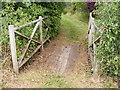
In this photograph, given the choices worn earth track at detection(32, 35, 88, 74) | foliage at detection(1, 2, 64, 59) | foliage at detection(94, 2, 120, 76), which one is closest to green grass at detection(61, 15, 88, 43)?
worn earth track at detection(32, 35, 88, 74)

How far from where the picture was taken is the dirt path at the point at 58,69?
148 inches

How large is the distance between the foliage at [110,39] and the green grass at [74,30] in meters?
4.38

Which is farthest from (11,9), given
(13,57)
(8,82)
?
(8,82)

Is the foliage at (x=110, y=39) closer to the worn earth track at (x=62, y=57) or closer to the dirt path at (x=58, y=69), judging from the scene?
the dirt path at (x=58, y=69)

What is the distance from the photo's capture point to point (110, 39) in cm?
334

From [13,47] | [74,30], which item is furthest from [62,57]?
[74,30]

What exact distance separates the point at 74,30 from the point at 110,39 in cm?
658

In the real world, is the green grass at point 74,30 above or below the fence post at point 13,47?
below

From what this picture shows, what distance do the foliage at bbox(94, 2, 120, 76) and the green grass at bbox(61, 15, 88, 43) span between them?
438 centimetres

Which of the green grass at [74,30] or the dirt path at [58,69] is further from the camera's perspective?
the green grass at [74,30]

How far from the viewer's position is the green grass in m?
8.53

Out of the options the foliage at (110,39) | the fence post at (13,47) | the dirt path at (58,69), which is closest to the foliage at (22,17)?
the fence post at (13,47)

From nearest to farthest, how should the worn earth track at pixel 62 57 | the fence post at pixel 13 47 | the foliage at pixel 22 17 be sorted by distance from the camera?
the fence post at pixel 13 47
the foliage at pixel 22 17
the worn earth track at pixel 62 57

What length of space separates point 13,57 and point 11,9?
2.31 m
